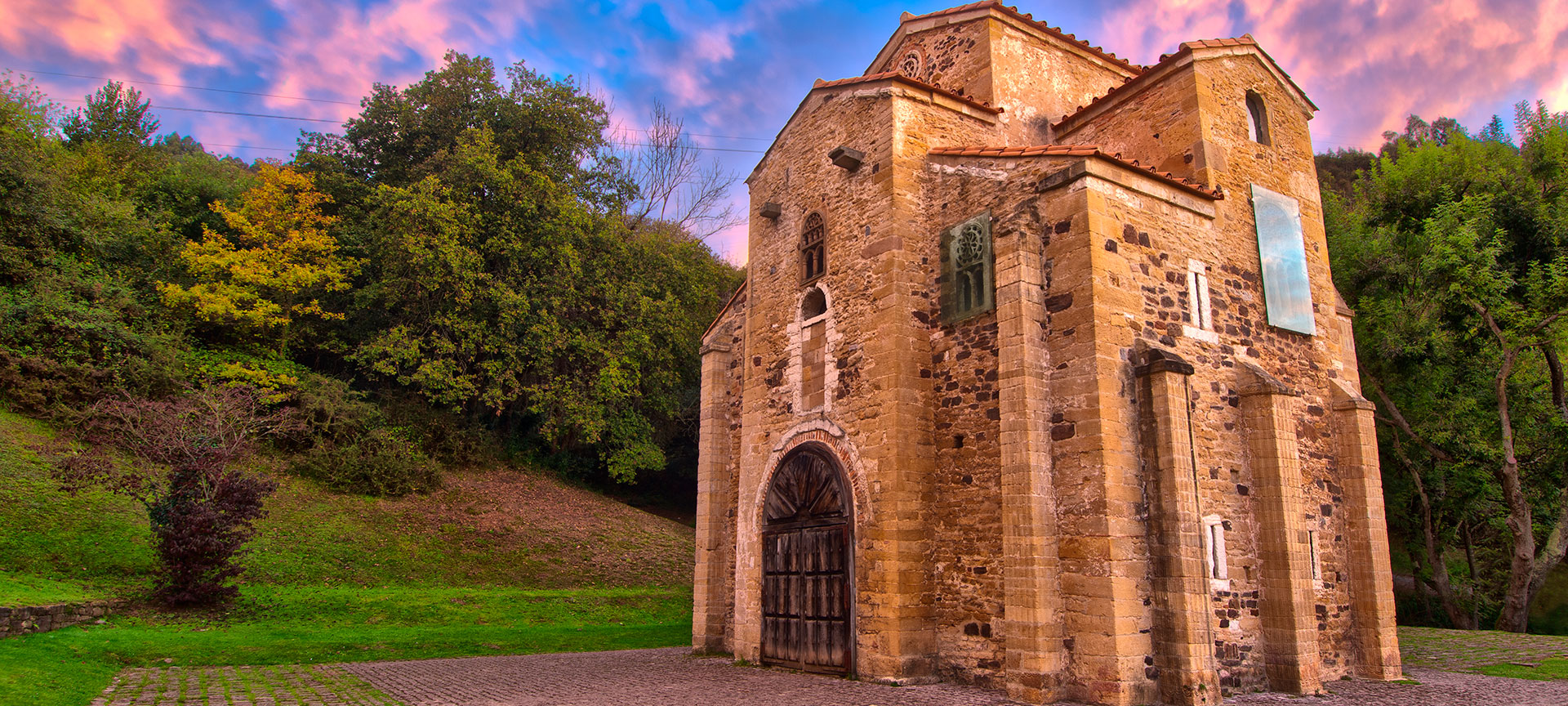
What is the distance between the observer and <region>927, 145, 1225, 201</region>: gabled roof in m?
10.3

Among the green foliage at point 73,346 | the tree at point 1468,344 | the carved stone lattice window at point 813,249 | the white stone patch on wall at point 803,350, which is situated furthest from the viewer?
the green foliage at point 73,346

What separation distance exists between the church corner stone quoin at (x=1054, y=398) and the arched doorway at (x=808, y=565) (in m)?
0.05

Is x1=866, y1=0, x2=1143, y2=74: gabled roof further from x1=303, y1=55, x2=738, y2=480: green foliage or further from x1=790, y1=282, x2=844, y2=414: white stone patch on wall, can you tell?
x1=303, y1=55, x2=738, y2=480: green foliage

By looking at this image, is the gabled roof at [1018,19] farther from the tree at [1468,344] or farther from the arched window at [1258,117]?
the tree at [1468,344]

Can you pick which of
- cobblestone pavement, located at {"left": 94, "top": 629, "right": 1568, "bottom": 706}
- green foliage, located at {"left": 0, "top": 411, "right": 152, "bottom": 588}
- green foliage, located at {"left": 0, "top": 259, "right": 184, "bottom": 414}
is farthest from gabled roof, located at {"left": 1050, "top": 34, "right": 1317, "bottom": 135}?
green foliage, located at {"left": 0, "top": 259, "right": 184, "bottom": 414}

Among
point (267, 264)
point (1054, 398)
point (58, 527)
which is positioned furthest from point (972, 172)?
point (267, 264)

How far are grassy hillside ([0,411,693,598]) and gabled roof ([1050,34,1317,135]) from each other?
17.2 metres

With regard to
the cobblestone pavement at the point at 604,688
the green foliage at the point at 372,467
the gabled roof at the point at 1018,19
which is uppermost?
the gabled roof at the point at 1018,19

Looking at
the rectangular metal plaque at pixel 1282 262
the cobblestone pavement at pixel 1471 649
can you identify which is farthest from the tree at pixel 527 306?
the cobblestone pavement at pixel 1471 649

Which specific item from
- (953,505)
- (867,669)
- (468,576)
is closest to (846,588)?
(867,669)

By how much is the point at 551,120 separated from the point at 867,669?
994 inches

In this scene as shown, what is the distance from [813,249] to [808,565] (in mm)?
5142

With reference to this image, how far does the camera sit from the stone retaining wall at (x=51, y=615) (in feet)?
37.0

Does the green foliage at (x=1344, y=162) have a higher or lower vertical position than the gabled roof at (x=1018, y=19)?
higher
